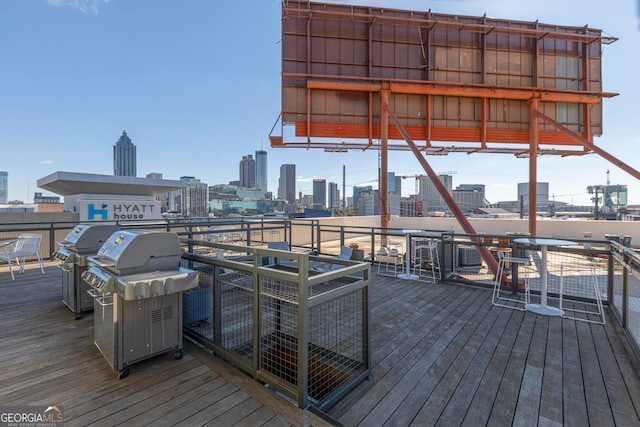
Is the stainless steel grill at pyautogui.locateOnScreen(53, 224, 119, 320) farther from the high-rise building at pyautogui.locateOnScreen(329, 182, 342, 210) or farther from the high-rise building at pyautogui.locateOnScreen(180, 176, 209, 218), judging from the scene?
the high-rise building at pyautogui.locateOnScreen(329, 182, 342, 210)

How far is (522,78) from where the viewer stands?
9328mm

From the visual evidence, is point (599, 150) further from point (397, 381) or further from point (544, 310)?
point (397, 381)

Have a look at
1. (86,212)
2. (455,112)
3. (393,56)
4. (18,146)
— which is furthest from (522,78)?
(18,146)

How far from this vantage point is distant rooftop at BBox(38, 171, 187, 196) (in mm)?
10559

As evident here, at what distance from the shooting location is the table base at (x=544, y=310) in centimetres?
360

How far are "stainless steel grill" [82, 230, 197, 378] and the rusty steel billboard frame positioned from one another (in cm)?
719

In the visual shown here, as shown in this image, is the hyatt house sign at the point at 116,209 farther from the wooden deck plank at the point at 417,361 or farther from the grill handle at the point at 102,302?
the wooden deck plank at the point at 417,361

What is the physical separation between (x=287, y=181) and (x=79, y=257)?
150ft

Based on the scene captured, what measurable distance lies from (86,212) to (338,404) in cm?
1137

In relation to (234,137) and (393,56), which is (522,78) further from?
(234,137)

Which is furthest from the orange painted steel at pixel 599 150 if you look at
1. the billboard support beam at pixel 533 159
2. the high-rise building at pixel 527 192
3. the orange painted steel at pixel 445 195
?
the orange painted steel at pixel 445 195

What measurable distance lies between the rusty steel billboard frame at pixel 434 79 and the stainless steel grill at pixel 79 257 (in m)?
6.63

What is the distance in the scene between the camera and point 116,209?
10.3 metres

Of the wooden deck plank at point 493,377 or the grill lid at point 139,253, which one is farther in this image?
the grill lid at point 139,253
